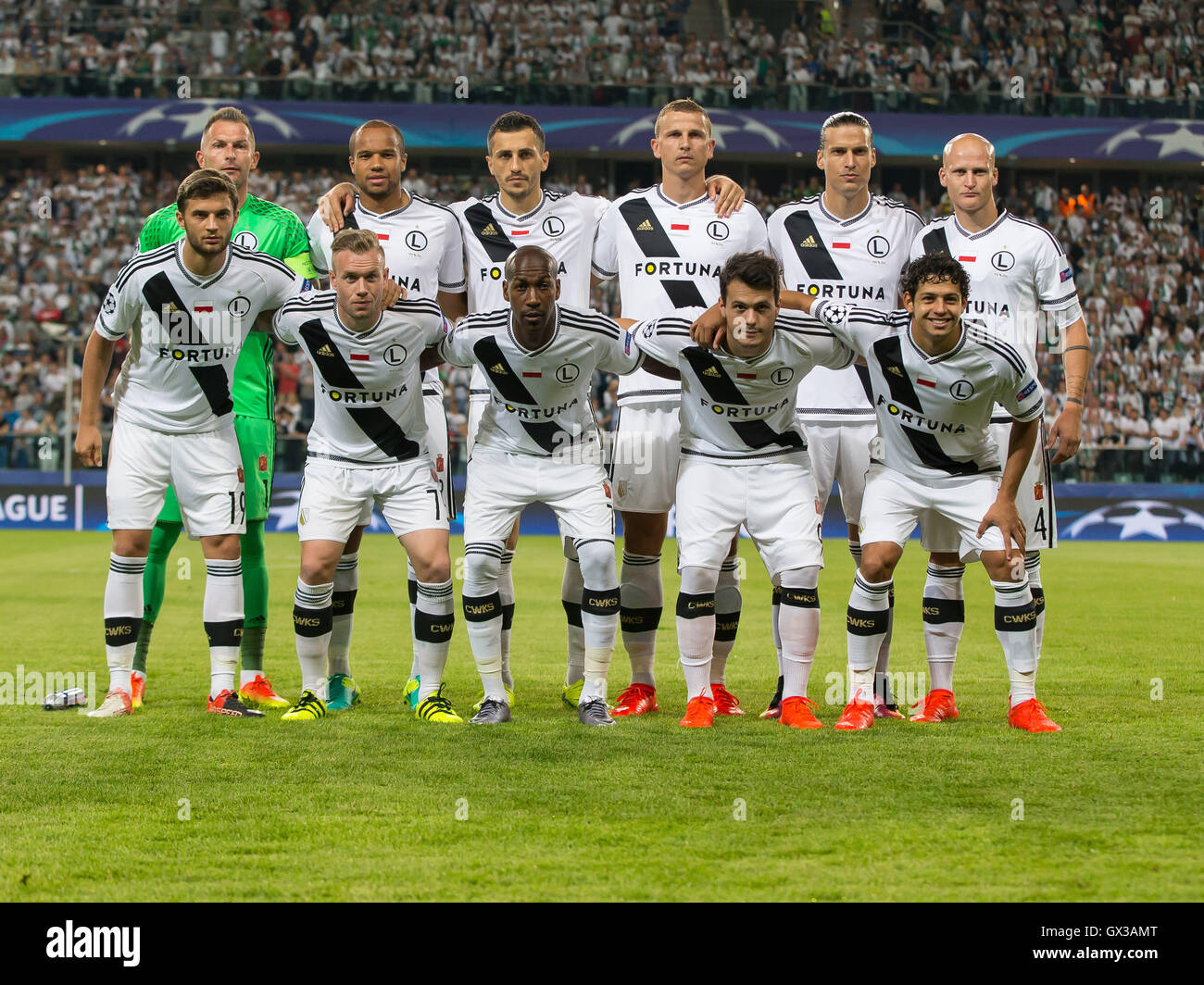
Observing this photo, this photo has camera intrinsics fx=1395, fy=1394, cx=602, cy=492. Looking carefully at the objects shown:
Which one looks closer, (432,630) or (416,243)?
(432,630)

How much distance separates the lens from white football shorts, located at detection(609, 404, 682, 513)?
6008mm

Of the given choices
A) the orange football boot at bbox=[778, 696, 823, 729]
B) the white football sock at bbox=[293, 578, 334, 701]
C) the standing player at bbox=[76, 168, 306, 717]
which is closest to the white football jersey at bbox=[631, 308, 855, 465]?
the orange football boot at bbox=[778, 696, 823, 729]

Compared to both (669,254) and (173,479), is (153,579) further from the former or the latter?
(669,254)

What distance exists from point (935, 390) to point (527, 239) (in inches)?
77.8

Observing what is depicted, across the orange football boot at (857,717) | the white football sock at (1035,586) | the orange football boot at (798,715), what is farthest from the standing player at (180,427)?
the white football sock at (1035,586)

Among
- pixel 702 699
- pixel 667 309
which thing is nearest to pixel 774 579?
pixel 702 699

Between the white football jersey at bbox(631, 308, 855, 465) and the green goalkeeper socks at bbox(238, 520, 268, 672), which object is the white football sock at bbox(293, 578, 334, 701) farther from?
the white football jersey at bbox(631, 308, 855, 465)

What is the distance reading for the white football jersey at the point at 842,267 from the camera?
6156 mm

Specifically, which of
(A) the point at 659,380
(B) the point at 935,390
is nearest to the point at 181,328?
(A) the point at 659,380

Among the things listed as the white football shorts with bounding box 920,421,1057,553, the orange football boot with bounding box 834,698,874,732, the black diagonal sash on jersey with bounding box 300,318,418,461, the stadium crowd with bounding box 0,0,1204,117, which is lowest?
the orange football boot with bounding box 834,698,874,732

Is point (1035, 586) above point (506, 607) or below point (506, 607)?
above

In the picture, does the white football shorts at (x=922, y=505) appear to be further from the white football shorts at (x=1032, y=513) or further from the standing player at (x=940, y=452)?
the white football shorts at (x=1032, y=513)

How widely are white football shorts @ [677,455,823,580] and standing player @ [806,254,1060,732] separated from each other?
27 centimetres

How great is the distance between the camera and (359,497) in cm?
584
